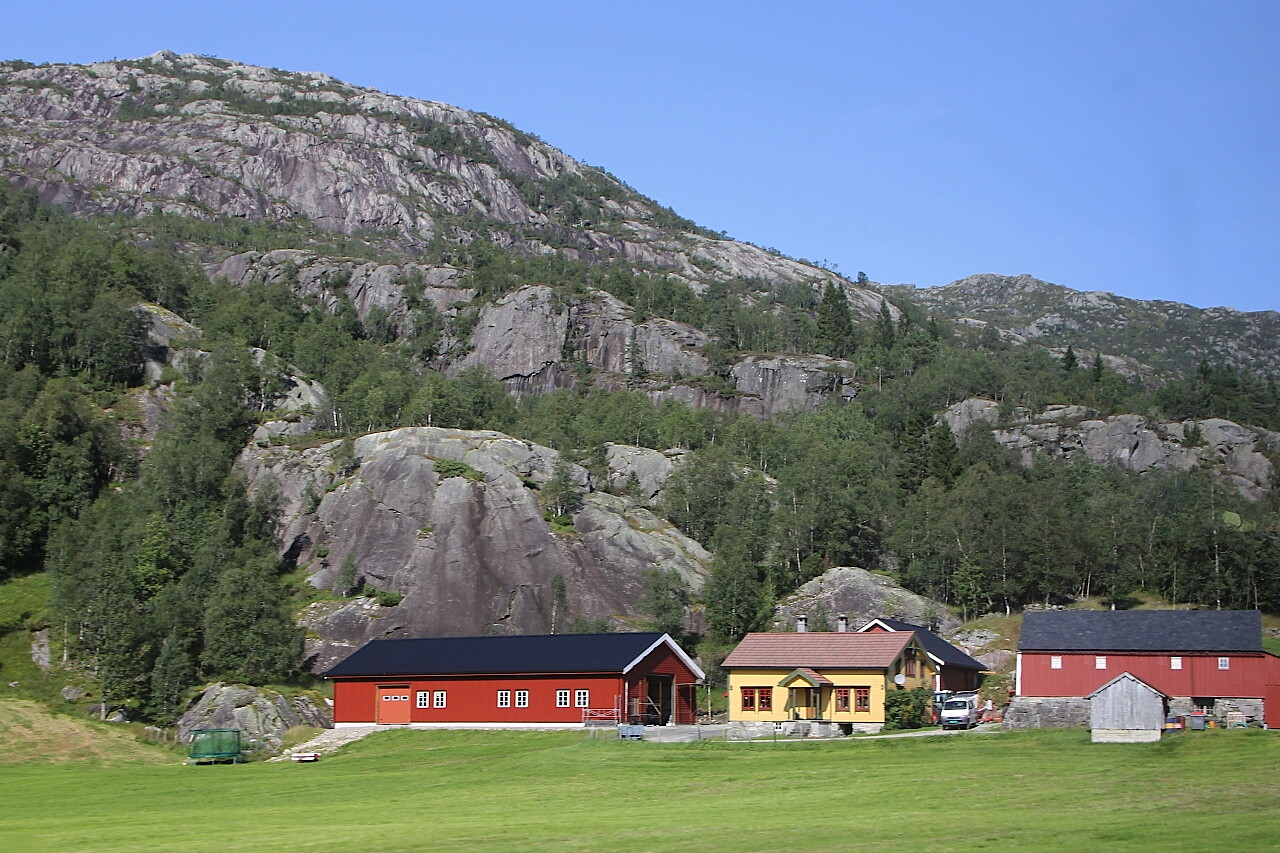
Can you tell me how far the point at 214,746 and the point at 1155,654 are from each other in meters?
45.5

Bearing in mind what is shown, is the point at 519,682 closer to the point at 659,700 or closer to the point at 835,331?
the point at 659,700

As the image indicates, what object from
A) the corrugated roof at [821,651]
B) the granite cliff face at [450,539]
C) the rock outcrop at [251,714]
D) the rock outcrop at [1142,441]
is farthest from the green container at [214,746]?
the rock outcrop at [1142,441]

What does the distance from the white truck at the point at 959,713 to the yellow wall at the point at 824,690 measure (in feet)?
13.1

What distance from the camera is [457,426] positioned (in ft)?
406

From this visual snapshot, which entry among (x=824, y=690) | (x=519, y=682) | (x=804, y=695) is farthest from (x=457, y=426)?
(x=824, y=690)

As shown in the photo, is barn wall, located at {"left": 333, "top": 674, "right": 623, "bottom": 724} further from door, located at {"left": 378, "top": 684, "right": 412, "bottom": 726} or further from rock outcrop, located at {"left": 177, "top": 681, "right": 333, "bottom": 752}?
rock outcrop, located at {"left": 177, "top": 681, "right": 333, "bottom": 752}

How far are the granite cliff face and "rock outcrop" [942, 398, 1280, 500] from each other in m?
51.4

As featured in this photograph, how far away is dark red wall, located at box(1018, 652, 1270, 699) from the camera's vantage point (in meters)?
59.5

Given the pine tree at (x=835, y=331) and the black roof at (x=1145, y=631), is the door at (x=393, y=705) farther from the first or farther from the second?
the pine tree at (x=835, y=331)

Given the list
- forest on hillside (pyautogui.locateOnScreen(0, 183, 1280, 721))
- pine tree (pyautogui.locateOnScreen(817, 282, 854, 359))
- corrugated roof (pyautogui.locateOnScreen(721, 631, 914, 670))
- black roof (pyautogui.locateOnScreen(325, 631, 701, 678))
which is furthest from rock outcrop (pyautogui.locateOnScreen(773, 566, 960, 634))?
pine tree (pyautogui.locateOnScreen(817, 282, 854, 359))

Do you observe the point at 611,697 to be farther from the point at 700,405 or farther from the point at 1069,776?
the point at 700,405

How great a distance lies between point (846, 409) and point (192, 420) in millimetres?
75753

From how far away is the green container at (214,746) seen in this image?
5512 centimetres

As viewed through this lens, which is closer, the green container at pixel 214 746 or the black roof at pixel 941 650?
the green container at pixel 214 746
